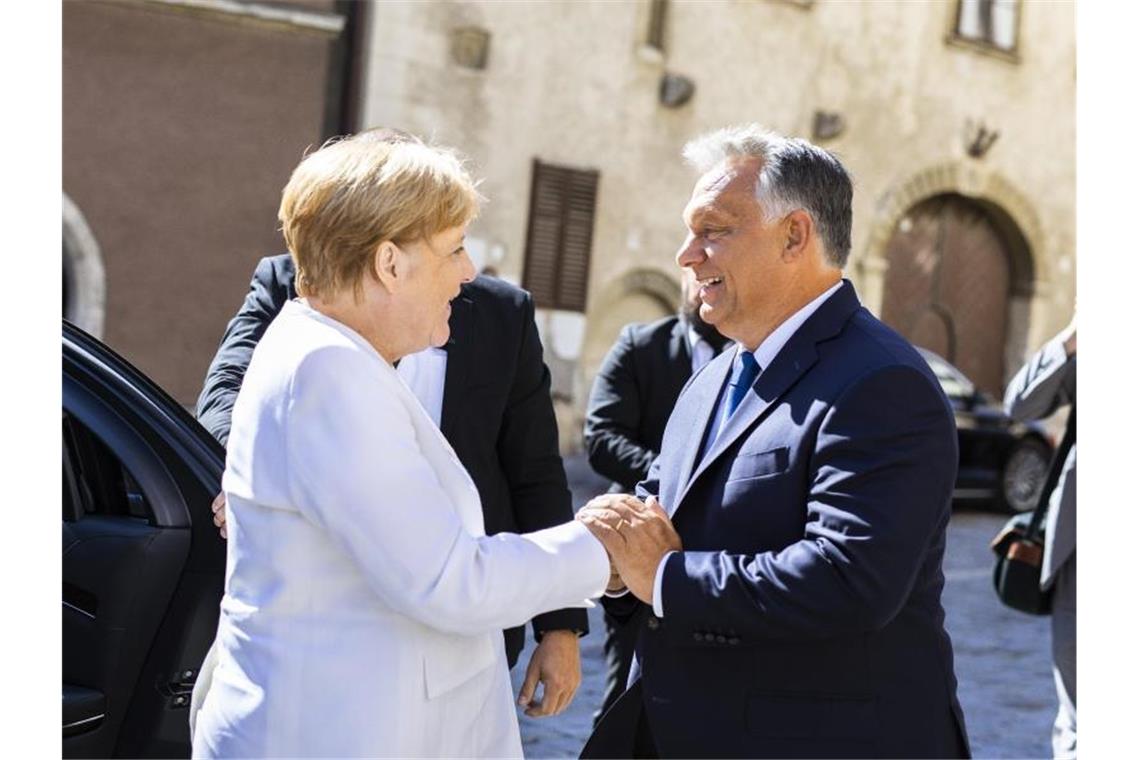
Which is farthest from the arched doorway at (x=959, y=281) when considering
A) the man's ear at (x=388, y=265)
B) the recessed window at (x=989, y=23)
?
the man's ear at (x=388, y=265)

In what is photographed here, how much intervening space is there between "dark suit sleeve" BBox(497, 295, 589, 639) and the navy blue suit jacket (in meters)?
0.92

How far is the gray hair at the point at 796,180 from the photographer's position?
269 cm

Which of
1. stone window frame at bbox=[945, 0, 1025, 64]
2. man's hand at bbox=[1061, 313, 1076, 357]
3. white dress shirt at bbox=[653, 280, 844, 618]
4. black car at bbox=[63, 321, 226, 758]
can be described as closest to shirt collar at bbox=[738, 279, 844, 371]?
white dress shirt at bbox=[653, 280, 844, 618]

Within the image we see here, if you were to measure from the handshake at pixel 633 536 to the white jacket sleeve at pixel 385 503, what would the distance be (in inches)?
16.8

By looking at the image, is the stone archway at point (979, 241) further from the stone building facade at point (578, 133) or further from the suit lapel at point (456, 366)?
the suit lapel at point (456, 366)

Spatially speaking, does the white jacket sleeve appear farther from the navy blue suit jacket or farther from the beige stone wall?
the beige stone wall

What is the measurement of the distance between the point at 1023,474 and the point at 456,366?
461 inches

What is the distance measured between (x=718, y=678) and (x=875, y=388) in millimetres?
554

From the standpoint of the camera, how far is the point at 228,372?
3.45m

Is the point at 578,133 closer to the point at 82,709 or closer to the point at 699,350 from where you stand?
the point at 699,350

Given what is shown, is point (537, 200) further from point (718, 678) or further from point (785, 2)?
point (718, 678)

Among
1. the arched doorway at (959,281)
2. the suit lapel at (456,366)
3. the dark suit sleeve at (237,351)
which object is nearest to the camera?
the dark suit sleeve at (237,351)

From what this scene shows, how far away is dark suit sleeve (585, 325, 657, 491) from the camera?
526 centimetres
